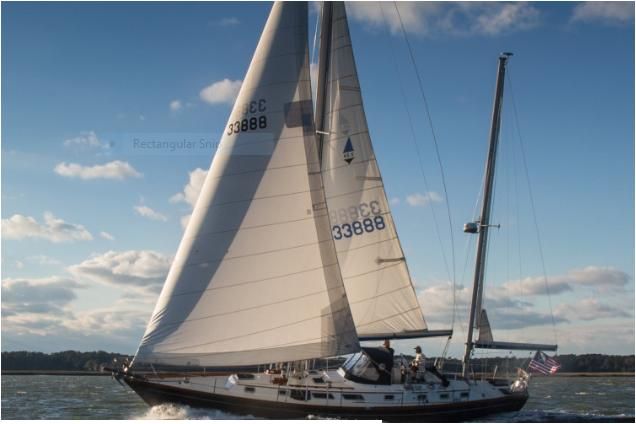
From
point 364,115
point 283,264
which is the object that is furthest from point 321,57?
point 283,264

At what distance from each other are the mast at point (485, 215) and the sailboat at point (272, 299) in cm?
344

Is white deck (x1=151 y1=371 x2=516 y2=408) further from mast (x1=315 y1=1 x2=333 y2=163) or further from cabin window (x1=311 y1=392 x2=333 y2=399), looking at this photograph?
mast (x1=315 y1=1 x2=333 y2=163)

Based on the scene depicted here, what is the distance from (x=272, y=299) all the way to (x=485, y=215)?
33.4ft

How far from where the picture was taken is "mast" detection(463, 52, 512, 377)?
27.2 m

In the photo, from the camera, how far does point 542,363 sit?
84.9 ft

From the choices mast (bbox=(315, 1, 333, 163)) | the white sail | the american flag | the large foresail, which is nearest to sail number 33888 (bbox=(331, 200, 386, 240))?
the white sail

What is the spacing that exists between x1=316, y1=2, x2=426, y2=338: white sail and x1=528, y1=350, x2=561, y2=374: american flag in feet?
13.5

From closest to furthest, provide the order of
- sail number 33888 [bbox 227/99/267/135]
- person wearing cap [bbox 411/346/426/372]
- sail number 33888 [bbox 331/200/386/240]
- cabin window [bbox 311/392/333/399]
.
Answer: cabin window [bbox 311/392/333/399]
sail number 33888 [bbox 227/99/267/135]
person wearing cap [bbox 411/346/426/372]
sail number 33888 [bbox 331/200/386/240]

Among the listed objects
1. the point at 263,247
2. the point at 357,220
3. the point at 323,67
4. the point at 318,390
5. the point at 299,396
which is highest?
the point at 323,67

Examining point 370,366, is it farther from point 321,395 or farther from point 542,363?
point 542,363

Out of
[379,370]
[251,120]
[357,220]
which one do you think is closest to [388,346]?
[379,370]

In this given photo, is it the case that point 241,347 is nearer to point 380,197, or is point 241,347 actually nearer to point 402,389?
point 402,389

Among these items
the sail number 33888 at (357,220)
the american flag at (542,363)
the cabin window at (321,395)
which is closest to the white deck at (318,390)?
the cabin window at (321,395)

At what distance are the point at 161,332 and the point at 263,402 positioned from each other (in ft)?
11.7
